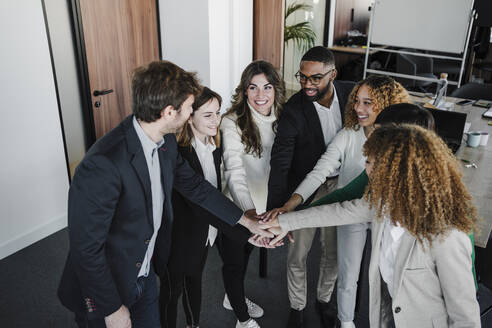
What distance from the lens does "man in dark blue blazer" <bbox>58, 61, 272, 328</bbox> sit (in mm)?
1386

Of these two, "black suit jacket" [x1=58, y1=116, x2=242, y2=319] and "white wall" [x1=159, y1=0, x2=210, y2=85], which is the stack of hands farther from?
"white wall" [x1=159, y1=0, x2=210, y2=85]

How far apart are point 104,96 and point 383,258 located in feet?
9.04

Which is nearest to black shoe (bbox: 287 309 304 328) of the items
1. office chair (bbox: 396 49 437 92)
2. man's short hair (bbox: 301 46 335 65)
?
man's short hair (bbox: 301 46 335 65)

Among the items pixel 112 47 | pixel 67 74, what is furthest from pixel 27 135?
pixel 112 47

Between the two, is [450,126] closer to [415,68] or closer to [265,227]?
[265,227]

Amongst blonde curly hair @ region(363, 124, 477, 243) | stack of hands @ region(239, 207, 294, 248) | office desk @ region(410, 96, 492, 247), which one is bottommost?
stack of hands @ region(239, 207, 294, 248)

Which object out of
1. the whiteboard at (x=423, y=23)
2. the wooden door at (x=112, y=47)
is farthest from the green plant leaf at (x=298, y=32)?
the wooden door at (x=112, y=47)

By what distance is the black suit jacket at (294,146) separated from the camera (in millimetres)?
2207

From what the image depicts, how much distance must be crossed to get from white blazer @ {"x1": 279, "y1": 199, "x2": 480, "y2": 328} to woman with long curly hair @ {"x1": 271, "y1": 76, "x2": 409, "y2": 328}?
0.38 m

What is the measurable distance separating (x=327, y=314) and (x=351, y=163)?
0.94 meters

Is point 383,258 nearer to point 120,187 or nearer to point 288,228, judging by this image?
point 288,228

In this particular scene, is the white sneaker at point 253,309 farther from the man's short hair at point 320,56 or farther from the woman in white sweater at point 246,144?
the man's short hair at point 320,56

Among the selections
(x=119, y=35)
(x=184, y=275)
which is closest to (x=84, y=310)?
(x=184, y=275)

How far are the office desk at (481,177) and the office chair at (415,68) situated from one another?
2.25 m
